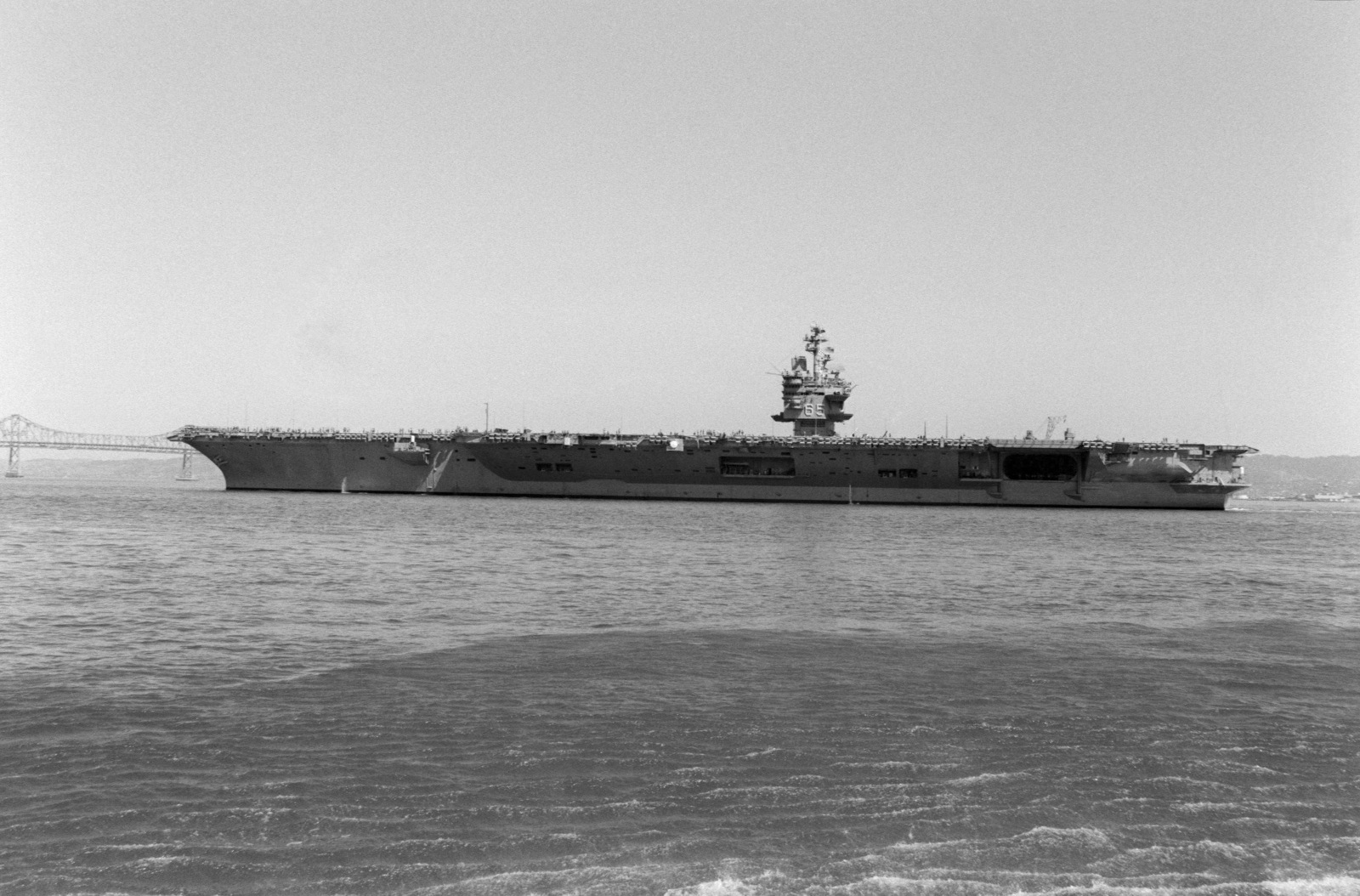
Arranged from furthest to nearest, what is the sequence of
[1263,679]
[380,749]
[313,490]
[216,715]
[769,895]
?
[313,490], [1263,679], [216,715], [380,749], [769,895]

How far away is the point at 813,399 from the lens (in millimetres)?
50781

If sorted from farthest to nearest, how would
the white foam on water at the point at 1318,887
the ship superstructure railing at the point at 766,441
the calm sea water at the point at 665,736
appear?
1. the ship superstructure railing at the point at 766,441
2. the calm sea water at the point at 665,736
3. the white foam on water at the point at 1318,887

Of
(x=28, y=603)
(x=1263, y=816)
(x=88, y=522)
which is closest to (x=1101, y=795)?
(x=1263, y=816)

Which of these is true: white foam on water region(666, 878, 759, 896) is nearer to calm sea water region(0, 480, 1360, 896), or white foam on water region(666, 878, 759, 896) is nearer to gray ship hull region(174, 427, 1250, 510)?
calm sea water region(0, 480, 1360, 896)

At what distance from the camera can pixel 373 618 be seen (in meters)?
12.4

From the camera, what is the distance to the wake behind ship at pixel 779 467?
43.0 m

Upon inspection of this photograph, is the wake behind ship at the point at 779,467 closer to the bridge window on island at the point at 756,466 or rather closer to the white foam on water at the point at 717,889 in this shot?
the bridge window on island at the point at 756,466

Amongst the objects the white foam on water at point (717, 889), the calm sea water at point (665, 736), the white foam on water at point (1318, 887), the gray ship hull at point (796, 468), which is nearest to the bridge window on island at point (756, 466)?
the gray ship hull at point (796, 468)

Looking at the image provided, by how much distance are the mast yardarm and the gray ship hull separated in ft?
21.6

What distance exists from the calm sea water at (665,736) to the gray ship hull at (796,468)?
26474mm

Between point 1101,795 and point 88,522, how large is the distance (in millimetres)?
31334

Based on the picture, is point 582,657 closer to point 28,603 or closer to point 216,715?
point 216,715

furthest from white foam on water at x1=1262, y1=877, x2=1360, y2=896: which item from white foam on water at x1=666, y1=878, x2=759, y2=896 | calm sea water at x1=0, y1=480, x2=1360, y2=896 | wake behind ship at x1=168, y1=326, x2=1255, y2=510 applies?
wake behind ship at x1=168, y1=326, x2=1255, y2=510

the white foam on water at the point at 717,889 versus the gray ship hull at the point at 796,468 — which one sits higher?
the gray ship hull at the point at 796,468
